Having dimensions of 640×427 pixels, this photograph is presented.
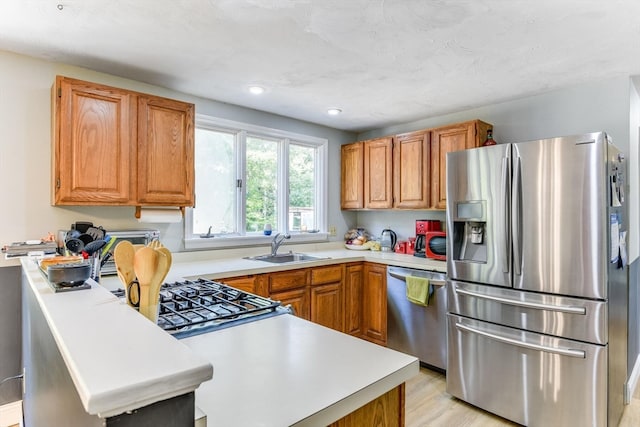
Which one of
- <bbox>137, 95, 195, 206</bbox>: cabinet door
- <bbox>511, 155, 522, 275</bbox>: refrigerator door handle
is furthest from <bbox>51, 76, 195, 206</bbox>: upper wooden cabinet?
<bbox>511, 155, 522, 275</bbox>: refrigerator door handle

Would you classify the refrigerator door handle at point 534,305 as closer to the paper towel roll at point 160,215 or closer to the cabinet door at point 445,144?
the cabinet door at point 445,144

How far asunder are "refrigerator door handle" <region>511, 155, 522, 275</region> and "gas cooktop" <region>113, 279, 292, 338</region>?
5.12 ft

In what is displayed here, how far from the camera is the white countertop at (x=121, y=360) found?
0.47m

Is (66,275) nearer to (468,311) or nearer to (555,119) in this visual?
(468,311)

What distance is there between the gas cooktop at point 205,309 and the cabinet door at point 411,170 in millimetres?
2273

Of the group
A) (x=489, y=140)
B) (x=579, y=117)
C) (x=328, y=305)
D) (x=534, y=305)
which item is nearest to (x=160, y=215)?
(x=328, y=305)

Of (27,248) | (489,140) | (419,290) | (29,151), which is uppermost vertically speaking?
(489,140)

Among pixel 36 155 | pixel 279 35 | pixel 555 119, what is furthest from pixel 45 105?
pixel 555 119

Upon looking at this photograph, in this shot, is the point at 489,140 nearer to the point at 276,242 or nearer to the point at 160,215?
the point at 276,242

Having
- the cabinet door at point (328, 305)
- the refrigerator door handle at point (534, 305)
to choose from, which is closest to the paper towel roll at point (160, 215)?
the cabinet door at point (328, 305)

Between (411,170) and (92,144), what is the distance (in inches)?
104

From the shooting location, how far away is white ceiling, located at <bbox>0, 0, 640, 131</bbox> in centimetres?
170

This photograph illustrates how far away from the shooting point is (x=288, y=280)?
285cm

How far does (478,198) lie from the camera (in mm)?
2404
